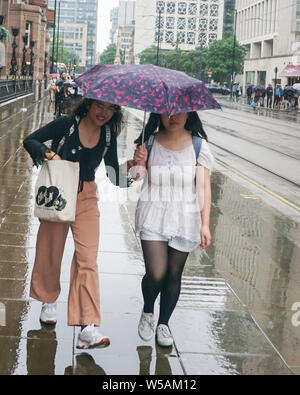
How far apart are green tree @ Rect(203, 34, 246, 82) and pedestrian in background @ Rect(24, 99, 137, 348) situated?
96.6 metres

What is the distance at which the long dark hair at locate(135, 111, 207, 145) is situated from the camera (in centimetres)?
484

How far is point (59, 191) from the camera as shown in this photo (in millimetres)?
4672

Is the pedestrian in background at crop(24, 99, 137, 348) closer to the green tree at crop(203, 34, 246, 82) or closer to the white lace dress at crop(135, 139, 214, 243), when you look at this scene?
the white lace dress at crop(135, 139, 214, 243)

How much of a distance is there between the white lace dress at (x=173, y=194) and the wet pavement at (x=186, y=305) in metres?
0.85

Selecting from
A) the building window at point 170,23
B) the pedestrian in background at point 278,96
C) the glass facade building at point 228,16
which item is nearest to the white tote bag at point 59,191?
the pedestrian in background at point 278,96

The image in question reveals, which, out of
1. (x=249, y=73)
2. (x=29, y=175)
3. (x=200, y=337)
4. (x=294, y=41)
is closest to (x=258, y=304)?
(x=200, y=337)

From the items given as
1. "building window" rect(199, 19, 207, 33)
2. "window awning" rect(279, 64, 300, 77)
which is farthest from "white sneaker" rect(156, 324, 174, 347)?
"building window" rect(199, 19, 207, 33)

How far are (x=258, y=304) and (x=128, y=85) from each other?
2.64 metres

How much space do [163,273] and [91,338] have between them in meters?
0.65

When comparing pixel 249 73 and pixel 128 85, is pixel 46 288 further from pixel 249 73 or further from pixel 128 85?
pixel 249 73

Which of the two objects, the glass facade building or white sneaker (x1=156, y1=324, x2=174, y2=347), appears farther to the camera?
the glass facade building

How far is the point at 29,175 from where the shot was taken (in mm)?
12961

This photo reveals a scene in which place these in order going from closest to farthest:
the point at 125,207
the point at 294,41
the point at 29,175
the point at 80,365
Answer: the point at 80,365 < the point at 125,207 < the point at 29,175 < the point at 294,41
